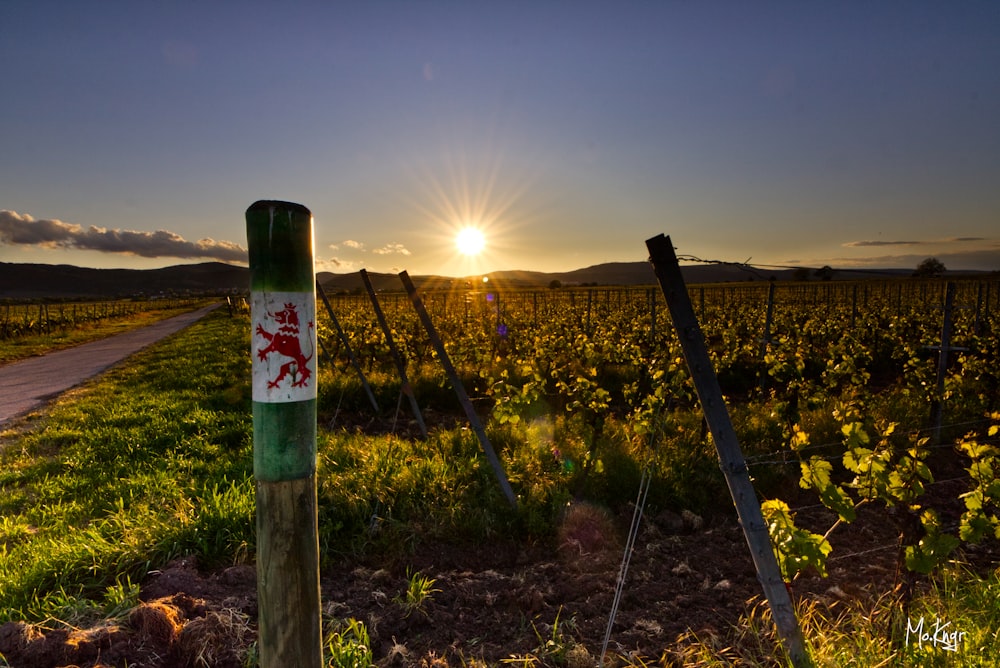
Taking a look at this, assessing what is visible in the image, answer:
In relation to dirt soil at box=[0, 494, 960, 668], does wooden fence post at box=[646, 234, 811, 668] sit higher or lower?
higher

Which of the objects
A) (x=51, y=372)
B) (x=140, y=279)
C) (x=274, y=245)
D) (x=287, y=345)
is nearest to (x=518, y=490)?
(x=287, y=345)

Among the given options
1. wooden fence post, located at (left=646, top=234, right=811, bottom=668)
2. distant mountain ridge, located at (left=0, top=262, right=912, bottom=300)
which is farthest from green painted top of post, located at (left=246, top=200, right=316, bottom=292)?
distant mountain ridge, located at (left=0, top=262, right=912, bottom=300)

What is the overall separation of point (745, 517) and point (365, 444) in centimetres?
430

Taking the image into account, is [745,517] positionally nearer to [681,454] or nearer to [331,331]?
[681,454]

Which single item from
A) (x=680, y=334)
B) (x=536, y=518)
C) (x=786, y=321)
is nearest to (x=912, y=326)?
(x=786, y=321)

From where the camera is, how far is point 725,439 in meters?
2.16

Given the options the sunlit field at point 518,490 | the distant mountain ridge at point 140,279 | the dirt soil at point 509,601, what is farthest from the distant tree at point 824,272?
the distant mountain ridge at point 140,279

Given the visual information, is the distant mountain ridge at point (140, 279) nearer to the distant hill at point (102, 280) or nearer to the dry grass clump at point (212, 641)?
the distant hill at point (102, 280)

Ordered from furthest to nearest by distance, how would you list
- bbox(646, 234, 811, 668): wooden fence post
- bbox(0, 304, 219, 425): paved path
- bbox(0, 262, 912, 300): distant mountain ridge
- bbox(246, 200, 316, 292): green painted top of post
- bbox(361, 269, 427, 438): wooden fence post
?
bbox(0, 262, 912, 300): distant mountain ridge → bbox(0, 304, 219, 425): paved path → bbox(361, 269, 427, 438): wooden fence post → bbox(646, 234, 811, 668): wooden fence post → bbox(246, 200, 316, 292): green painted top of post

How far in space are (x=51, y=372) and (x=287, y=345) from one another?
559 inches

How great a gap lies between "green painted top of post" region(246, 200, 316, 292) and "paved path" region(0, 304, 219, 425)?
348 inches

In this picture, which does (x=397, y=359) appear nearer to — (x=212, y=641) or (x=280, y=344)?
(x=212, y=641)

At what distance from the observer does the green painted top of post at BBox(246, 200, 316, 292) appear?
48.5 inches

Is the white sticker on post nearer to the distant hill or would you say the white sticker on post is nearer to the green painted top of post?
the green painted top of post
